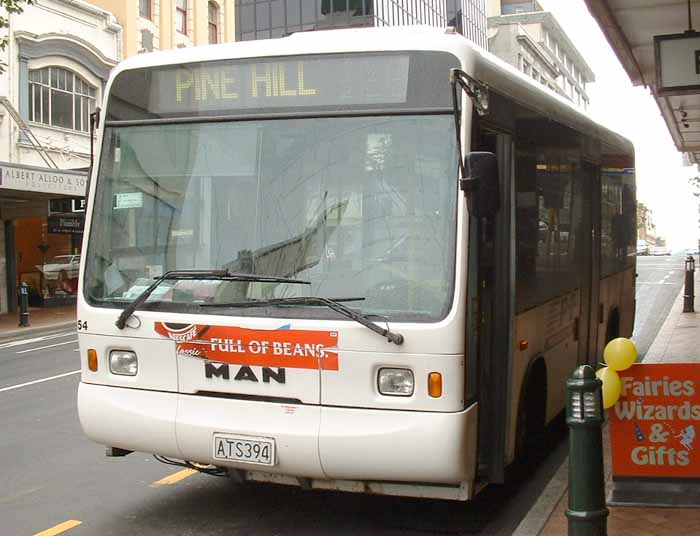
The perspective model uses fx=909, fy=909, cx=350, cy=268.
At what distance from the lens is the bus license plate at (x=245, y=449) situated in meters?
5.25

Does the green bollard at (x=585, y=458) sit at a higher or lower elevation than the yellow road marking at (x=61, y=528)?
higher

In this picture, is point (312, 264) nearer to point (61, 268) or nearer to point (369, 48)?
point (369, 48)

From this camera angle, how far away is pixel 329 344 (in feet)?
16.9

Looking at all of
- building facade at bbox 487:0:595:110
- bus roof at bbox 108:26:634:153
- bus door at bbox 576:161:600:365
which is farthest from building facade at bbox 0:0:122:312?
building facade at bbox 487:0:595:110

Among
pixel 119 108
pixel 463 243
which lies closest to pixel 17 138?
pixel 119 108

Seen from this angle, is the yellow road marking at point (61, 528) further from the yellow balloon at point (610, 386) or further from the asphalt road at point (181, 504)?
the yellow balloon at point (610, 386)

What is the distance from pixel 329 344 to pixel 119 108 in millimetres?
2243

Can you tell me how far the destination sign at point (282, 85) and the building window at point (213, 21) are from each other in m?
36.5

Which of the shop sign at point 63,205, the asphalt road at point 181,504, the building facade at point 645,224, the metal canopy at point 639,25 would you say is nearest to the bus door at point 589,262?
the asphalt road at point 181,504

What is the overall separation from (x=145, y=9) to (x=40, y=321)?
52.4 feet

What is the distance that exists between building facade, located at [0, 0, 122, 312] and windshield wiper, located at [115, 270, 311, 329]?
20.9 m

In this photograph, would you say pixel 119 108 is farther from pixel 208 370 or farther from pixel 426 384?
pixel 426 384

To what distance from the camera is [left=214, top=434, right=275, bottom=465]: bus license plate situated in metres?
5.25

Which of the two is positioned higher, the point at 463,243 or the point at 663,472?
the point at 463,243
